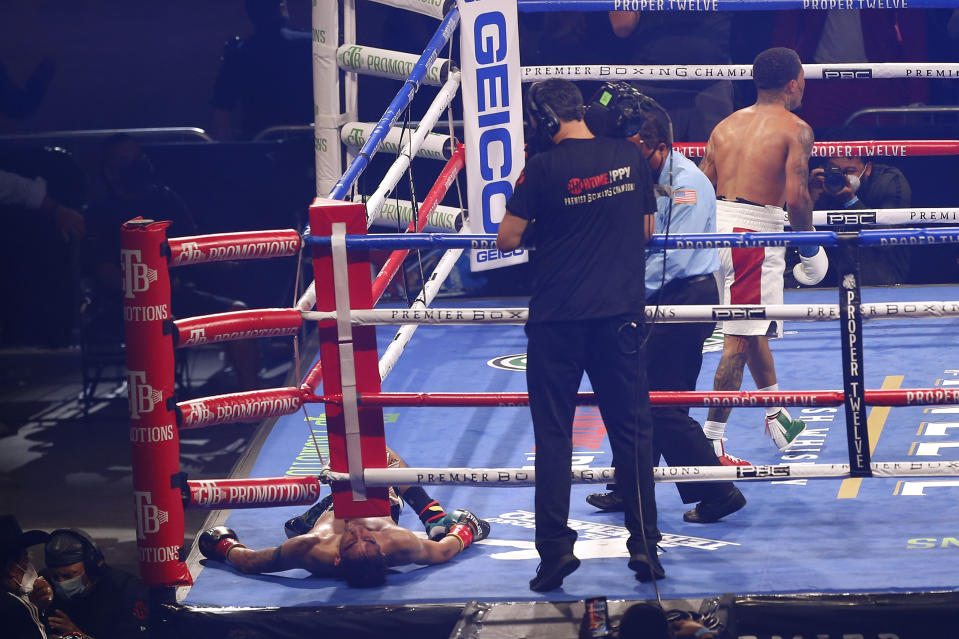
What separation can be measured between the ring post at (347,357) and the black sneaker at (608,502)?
0.90m

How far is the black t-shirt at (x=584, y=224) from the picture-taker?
3.38 m

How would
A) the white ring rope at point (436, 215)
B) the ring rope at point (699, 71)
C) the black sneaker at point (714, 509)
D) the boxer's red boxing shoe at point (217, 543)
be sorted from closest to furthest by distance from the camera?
the boxer's red boxing shoe at point (217, 543) < the black sneaker at point (714, 509) < the ring rope at point (699, 71) < the white ring rope at point (436, 215)

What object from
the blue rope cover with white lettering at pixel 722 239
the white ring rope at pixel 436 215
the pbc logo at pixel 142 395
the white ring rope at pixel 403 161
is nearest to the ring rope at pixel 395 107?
the white ring rope at pixel 403 161

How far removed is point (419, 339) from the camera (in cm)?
631

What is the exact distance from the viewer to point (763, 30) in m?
7.61

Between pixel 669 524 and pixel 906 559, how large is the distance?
29.6 inches

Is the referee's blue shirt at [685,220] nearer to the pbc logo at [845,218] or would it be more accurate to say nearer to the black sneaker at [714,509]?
the pbc logo at [845,218]

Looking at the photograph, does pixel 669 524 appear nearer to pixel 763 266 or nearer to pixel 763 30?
pixel 763 266

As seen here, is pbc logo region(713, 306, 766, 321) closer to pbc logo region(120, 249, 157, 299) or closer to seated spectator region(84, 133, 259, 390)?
pbc logo region(120, 249, 157, 299)

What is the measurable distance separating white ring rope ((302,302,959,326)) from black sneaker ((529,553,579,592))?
0.67 meters

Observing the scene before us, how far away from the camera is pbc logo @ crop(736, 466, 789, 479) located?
3.41m

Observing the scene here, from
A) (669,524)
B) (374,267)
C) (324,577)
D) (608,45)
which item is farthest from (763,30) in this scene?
(324,577)

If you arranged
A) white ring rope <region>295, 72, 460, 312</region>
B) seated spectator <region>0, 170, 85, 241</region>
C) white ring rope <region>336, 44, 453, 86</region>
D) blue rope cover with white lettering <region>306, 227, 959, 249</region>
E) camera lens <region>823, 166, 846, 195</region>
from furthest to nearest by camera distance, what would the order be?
seated spectator <region>0, 170, 85, 241</region> → camera lens <region>823, 166, 846, 195</region> → white ring rope <region>336, 44, 453, 86</region> → white ring rope <region>295, 72, 460, 312</region> → blue rope cover with white lettering <region>306, 227, 959, 249</region>

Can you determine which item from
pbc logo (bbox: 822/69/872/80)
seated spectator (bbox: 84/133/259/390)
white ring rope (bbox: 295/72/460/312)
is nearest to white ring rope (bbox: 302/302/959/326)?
white ring rope (bbox: 295/72/460/312)
